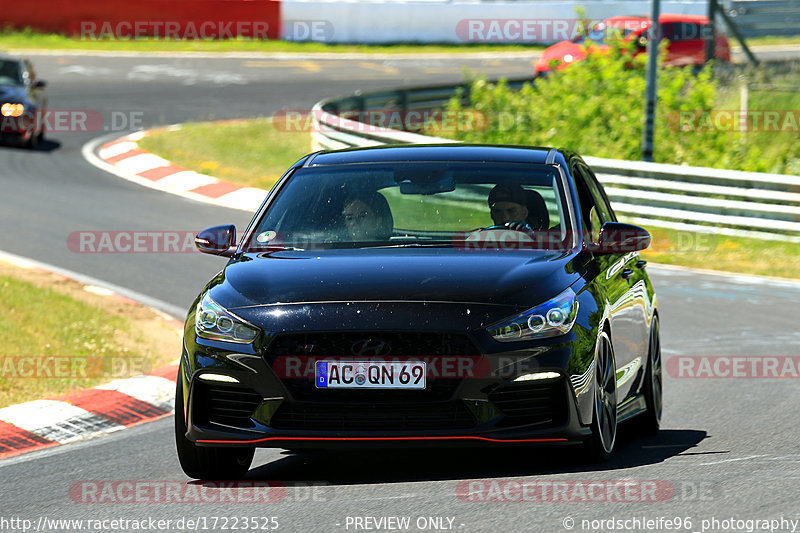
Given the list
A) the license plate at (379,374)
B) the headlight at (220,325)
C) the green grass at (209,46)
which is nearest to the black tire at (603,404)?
the license plate at (379,374)

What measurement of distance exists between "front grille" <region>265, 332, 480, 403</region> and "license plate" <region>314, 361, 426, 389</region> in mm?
26

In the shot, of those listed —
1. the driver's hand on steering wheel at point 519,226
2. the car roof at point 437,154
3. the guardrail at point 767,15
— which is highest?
the car roof at point 437,154

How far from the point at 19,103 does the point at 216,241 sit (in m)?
16.8

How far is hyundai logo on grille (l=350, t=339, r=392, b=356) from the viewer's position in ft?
19.8

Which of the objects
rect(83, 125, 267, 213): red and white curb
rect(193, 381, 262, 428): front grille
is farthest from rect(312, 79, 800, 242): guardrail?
rect(193, 381, 262, 428): front grille

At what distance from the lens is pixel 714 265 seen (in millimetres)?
15977

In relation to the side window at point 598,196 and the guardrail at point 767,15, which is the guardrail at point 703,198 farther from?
the guardrail at point 767,15

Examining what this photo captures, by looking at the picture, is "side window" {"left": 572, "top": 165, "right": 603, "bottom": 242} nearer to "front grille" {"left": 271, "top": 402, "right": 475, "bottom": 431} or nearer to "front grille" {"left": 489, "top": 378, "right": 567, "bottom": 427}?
"front grille" {"left": 489, "top": 378, "right": 567, "bottom": 427}

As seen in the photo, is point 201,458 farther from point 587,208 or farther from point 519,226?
point 587,208

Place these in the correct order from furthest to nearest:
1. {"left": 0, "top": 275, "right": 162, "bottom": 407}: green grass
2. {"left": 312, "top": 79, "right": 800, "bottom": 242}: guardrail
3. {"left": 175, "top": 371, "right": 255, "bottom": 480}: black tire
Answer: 1. {"left": 312, "top": 79, "right": 800, "bottom": 242}: guardrail
2. {"left": 0, "top": 275, "right": 162, "bottom": 407}: green grass
3. {"left": 175, "top": 371, "right": 255, "bottom": 480}: black tire

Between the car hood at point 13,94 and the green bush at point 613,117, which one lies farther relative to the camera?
the car hood at point 13,94

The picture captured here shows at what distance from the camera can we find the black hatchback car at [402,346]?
238 inches

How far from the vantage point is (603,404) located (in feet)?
21.6

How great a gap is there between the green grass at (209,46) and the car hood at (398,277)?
106 ft
